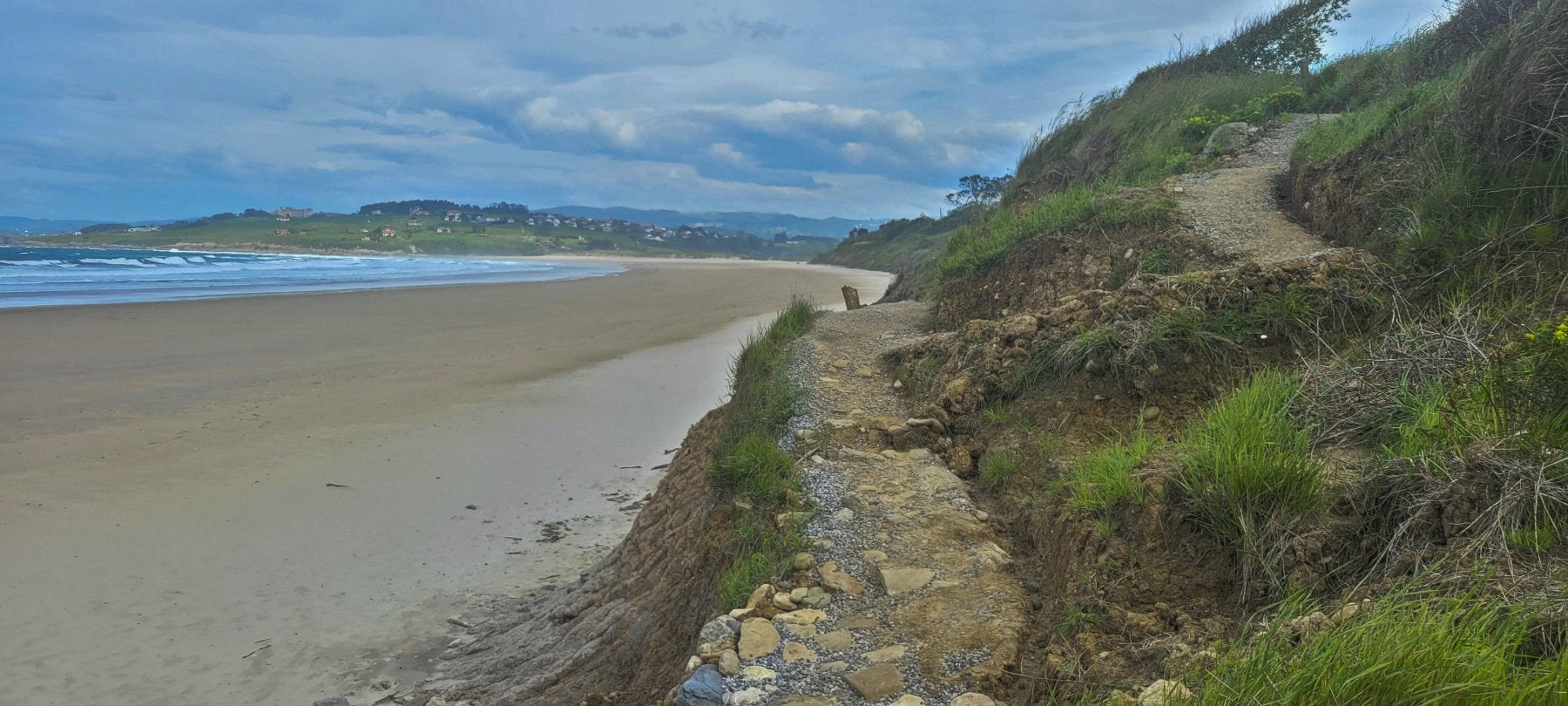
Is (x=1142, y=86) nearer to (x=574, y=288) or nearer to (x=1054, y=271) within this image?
(x=1054, y=271)

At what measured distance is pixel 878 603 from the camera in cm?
360

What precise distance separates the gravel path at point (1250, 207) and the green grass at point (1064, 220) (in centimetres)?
41

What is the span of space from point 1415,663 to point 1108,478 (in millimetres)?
1822

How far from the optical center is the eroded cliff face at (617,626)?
14.9 feet

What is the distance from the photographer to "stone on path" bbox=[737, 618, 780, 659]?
10.7 ft

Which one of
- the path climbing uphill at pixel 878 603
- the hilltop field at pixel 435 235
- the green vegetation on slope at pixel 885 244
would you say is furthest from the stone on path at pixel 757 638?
the hilltop field at pixel 435 235

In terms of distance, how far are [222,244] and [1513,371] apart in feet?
345

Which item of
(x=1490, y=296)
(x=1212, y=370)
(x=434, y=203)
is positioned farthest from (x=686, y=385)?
(x=434, y=203)

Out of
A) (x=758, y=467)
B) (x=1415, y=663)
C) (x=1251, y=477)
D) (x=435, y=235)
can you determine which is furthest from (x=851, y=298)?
(x=435, y=235)

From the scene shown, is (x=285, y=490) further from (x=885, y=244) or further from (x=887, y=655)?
(x=885, y=244)

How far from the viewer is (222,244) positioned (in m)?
86.1

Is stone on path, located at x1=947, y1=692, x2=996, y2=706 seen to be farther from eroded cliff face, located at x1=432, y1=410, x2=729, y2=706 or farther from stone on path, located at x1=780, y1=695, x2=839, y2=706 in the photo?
eroded cliff face, located at x1=432, y1=410, x2=729, y2=706

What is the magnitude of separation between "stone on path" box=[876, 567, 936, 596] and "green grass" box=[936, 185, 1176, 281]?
5458 millimetres

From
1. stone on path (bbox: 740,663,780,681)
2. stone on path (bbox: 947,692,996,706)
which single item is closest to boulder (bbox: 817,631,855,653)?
stone on path (bbox: 740,663,780,681)
